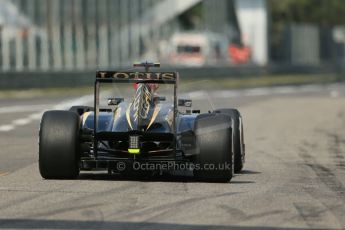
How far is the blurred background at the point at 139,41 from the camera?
46188mm

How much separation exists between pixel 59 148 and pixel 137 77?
1287mm

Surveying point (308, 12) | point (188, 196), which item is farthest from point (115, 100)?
point (308, 12)

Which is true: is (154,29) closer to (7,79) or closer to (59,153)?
(7,79)

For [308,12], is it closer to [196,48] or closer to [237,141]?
[196,48]

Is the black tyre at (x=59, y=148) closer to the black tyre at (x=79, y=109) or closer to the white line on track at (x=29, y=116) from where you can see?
the black tyre at (x=79, y=109)

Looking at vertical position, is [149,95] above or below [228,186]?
above

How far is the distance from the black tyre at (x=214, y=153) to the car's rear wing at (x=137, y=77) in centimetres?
75

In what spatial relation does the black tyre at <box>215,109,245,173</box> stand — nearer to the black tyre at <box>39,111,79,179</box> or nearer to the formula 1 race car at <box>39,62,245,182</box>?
the formula 1 race car at <box>39,62,245,182</box>

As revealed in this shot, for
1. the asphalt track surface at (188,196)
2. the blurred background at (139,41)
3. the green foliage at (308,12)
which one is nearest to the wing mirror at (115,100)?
the asphalt track surface at (188,196)

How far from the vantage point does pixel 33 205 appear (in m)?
10.0

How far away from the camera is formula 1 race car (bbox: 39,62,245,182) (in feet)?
39.9

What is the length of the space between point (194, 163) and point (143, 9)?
52037mm

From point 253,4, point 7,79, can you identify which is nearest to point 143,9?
point 253,4

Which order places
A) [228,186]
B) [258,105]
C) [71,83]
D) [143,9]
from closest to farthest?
[228,186], [258,105], [71,83], [143,9]
